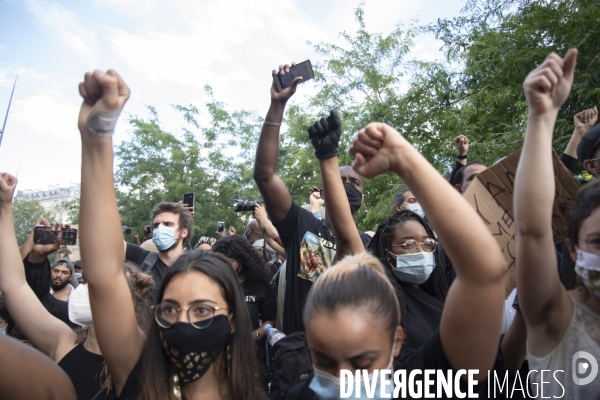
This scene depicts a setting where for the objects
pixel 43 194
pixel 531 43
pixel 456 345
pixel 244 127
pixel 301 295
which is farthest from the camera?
pixel 43 194

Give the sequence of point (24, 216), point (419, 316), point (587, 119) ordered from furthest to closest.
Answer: point (24, 216), point (587, 119), point (419, 316)

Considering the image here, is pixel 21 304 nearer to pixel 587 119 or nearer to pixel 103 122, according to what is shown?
pixel 103 122

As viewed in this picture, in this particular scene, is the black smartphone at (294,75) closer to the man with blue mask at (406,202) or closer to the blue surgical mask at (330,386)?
the man with blue mask at (406,202)

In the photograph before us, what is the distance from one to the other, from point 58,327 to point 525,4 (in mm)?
9290

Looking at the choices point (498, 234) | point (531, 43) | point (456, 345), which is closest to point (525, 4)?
point (531, 43)

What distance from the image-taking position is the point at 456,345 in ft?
5.19

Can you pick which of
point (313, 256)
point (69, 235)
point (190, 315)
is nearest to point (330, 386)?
point (190, 315)

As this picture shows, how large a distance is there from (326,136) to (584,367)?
1.68 m

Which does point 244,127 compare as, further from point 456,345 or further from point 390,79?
point 456,345

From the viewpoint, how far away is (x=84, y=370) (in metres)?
2.55

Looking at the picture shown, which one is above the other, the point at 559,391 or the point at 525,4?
the point at 525,4

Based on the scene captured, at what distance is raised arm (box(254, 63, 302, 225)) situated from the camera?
3400 mm

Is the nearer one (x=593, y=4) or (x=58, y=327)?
(x=58, y=327)

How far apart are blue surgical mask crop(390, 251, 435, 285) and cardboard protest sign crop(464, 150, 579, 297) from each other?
16.4 inches
